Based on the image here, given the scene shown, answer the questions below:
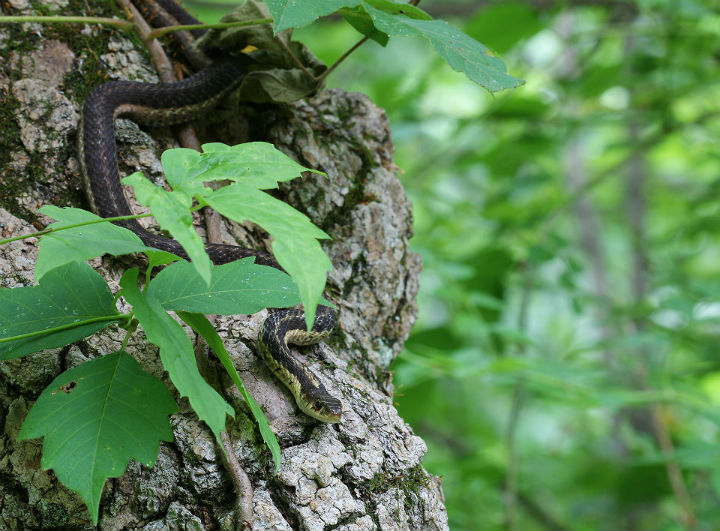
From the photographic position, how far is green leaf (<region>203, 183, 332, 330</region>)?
1.06 m

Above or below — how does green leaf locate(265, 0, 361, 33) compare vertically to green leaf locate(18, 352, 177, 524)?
above

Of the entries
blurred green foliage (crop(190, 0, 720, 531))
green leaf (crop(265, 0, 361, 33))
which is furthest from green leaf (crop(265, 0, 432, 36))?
blurred green foliage (crop(190, 0, 720, 531))

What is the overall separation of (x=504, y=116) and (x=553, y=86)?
879mm

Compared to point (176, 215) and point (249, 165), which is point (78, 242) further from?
point (249, 165)

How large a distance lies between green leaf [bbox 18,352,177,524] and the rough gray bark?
0.27 metres

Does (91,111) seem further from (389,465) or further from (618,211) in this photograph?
(618,211)

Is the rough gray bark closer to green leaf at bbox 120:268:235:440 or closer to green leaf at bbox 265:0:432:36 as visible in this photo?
green leaf at bbox 120:268:235:440

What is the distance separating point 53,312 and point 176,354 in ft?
1.29

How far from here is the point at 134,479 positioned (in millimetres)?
1560

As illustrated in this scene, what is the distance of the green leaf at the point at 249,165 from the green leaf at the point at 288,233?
0.22 ft

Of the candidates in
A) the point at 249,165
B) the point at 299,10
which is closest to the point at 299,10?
the point at 299,10

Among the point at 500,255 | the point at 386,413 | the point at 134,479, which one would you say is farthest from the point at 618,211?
the point at 134,479

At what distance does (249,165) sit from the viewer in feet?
4.38

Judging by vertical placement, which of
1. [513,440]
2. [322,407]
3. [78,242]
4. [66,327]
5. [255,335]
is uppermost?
[78,242]
